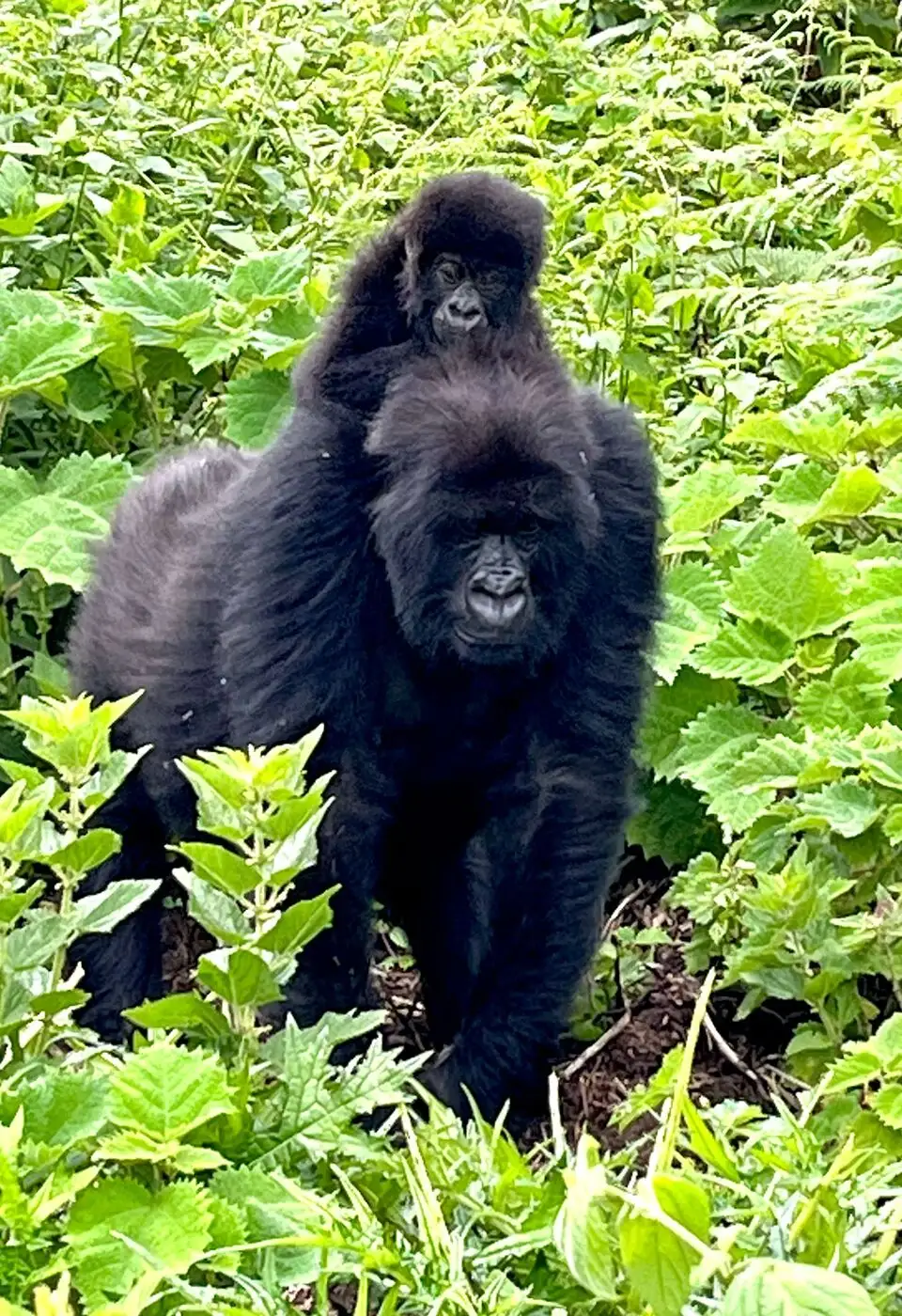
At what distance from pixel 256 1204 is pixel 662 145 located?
3.84 m

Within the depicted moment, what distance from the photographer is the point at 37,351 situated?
4371 millimetres

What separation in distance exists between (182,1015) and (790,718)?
1.68 meters

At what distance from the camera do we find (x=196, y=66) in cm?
579

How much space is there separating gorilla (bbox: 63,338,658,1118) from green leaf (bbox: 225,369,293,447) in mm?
830

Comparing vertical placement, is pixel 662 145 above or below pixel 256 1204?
above

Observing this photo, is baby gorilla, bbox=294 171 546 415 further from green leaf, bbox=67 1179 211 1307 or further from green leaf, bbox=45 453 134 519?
green leaf, bbox=67 1179 211 1307

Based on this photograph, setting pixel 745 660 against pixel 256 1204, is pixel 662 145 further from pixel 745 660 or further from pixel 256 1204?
pixel 256 1204

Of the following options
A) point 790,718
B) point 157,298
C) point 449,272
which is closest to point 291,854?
point 449,272

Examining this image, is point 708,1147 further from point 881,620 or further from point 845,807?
point 881,620

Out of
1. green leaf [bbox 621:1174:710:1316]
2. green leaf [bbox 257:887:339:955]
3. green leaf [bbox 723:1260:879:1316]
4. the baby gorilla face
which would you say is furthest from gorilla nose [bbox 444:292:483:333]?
green leaf [bbox 723:1260:879:1316]

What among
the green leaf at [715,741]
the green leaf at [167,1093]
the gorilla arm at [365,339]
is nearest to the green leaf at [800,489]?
the green leaf at [715,741]

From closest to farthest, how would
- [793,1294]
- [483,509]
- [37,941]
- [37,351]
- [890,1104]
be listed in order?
[793,1294], [37,941], [890,1104], [483,509], [37,351]

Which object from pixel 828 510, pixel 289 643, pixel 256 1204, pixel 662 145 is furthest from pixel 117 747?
pixel 662 145

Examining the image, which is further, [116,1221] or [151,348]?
[151,348]
